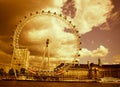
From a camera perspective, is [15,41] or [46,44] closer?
[15,41]

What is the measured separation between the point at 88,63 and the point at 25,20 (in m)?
93.2

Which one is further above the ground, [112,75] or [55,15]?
[55,15]

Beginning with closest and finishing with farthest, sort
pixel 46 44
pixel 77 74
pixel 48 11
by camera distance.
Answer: pixel 48 11 < pixel 46 44 < pixel 77 74

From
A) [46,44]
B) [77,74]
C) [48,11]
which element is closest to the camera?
[48,11]

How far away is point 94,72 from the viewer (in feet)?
498

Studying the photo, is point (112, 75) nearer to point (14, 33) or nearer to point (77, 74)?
point (77, 74)

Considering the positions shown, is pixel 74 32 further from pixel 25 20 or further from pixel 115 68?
pixel 115 68

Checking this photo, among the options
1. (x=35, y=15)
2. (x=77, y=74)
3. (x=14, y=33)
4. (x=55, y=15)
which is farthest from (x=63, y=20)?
(x=77, y=74)

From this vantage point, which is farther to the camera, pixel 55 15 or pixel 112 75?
pixel 112 75

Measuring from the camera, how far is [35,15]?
7044cm

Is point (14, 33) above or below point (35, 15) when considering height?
below

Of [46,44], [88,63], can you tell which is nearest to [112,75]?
[88,63]

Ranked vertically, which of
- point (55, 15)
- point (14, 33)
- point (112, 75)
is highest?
point (55, 15)

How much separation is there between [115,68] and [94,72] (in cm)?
1388
